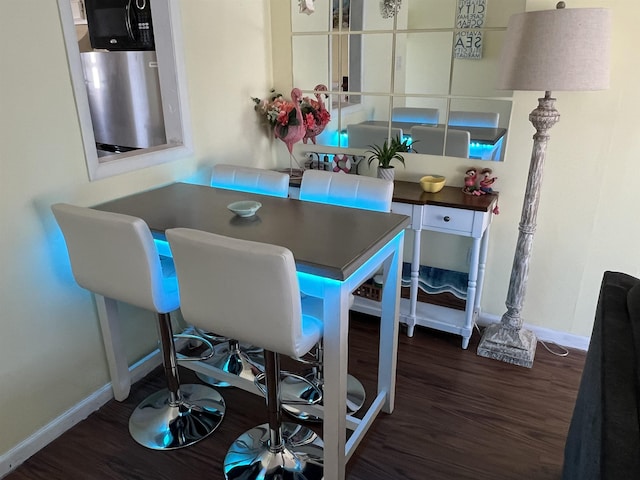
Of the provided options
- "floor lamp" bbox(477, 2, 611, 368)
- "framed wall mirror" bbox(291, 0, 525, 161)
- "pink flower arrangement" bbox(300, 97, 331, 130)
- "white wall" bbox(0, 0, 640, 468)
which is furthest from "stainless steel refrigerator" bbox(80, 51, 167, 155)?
"floor lamp" bbox(477, 2, 611, 368)

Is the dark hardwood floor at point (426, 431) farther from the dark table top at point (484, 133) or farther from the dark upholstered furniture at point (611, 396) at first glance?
the dark table top at point (484, 133)

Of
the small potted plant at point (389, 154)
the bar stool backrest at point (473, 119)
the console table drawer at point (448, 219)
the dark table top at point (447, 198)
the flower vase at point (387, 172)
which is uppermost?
the bar stool backrest at point (473, 119)

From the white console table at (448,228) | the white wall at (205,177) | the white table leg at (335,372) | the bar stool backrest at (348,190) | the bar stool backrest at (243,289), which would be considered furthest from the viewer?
the white console table at (448,228)

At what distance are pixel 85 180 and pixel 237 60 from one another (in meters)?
1.17

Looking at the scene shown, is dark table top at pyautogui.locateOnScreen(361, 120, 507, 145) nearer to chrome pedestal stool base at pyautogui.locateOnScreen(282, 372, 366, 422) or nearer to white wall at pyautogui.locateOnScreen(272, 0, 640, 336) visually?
white wall at pyautogui.locateOnScreen(272, 0, 640, 336)

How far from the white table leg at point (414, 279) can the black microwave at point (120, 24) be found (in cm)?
168

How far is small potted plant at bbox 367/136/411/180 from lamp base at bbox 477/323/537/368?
3.36ft

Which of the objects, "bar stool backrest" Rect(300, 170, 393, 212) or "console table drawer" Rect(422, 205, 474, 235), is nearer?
"bar stool backrest" Rect(300, 170, 393, 212)

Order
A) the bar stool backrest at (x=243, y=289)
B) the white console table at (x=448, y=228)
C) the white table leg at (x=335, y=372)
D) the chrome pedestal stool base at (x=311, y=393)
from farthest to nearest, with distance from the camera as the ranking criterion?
the white console table at (x=448, y=228), the chrome pedestal stool base at (x=311, y=393), the white table leg at (x=335, y=372), the bar stool backrest at (x=243, y=289)

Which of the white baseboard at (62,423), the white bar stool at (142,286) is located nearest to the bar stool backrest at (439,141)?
the white bar stool at (142,286)

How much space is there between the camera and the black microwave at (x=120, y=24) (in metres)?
2.37

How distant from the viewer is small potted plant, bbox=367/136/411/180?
8.60 feet

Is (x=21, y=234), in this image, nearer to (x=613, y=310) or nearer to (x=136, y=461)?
(x=136, y=461)

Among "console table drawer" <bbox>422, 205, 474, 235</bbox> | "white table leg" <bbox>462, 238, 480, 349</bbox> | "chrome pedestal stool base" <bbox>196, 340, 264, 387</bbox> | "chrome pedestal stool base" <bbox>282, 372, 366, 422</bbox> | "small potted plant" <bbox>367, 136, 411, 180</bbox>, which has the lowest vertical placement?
"chrome pedestal stool base" <bbox>282, 372, 366, 422</bbox>
